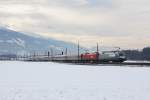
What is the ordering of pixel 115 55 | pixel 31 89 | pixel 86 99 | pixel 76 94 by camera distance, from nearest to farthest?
pixel 86 99 < pixel 76 94 < pixel 31 89 < pixel 115 55

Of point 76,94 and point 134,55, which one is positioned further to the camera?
point 134,55

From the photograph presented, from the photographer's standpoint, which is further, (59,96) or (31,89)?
(31,89)

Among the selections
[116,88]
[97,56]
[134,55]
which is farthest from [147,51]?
[116,88]

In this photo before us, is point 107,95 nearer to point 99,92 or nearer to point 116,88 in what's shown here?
point 99,92

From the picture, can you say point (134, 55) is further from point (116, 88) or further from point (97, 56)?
point (116, 88)

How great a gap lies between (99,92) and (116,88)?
6.12 ft

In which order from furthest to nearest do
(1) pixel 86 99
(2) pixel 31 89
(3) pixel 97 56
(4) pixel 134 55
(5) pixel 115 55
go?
(4) pixel 134 55
(3) pixel 97 56
(5) pixel 115 55
(2) pixel 31 89
(1) pixel 86 99

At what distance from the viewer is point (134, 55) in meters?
110

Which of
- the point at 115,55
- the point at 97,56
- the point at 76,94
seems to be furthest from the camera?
the point at 97,56

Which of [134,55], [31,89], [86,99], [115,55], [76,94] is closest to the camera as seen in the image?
[86,99]

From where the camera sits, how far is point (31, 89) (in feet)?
64.0

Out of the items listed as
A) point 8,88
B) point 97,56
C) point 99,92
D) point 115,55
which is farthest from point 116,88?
point 97,56

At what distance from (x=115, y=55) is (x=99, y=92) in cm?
4355

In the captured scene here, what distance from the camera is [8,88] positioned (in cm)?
1972
